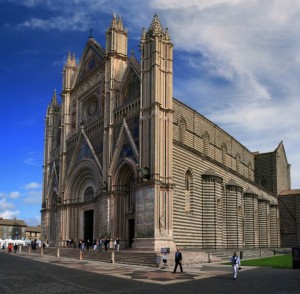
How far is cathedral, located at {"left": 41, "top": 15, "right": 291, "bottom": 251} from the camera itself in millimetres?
34219

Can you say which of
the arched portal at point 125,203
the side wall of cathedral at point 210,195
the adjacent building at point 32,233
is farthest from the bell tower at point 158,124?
the adjacent building at point 32,233

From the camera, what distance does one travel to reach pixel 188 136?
136ft

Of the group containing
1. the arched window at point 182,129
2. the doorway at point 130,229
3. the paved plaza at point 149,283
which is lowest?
the paved plaza at point 149,283

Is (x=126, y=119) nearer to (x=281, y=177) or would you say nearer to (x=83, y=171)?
(x=83, y=171)

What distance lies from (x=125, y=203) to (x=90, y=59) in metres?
18.7

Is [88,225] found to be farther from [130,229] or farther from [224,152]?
[224,152]

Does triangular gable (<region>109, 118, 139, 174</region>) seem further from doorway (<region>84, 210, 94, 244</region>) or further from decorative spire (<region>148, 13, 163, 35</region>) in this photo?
doorway (<region>84, 210, 94, 244</region>)

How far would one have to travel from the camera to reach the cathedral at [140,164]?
34219 mm

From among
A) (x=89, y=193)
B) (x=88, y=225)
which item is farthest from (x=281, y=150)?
(x=88, y=225)

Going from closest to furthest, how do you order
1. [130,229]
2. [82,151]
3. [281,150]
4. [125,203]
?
[130,229], [125,203], [82,151], [281,150]

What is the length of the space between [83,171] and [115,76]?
35.7ft

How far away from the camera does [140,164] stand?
3472cm

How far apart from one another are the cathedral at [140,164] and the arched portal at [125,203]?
88 mm

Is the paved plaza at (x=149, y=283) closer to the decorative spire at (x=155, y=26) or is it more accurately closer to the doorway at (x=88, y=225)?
the decorative spire at (x=155, y=26)
